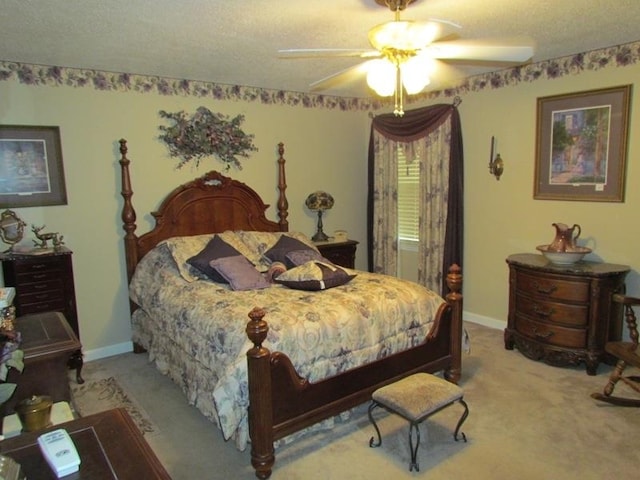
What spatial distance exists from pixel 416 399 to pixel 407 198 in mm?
3212

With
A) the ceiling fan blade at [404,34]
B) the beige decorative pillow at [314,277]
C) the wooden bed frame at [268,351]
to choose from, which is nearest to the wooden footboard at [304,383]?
the wooden bed frame at [268,351]

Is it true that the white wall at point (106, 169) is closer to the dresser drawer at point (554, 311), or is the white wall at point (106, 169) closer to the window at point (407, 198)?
the window at point (407, 198)

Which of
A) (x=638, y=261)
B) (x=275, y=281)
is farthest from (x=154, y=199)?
(x=638, y=261)

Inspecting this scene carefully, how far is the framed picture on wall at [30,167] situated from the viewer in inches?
139

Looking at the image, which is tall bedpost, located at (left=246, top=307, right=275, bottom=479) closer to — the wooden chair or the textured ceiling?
the textured ceiling

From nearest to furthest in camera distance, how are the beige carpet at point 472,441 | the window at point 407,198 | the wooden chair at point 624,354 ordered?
the beige carpet at point 472,441, the wooden chair at point 624,354, the window at point 407,198

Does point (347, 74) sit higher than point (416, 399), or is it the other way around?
point (347, 74)

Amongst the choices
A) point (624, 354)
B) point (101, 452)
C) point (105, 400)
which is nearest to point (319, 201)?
point (105, 400)

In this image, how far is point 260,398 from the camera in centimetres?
234

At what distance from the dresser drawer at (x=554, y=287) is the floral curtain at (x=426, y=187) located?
1046 mm

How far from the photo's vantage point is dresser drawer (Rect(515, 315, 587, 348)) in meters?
3.49

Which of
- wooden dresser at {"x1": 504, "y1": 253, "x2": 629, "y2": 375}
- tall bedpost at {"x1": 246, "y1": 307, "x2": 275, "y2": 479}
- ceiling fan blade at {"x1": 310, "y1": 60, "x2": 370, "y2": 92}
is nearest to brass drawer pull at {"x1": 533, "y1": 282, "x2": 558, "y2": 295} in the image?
wooden dresser at {"x1": 504, "y1": 253, "x2": 629, "y2": 375}

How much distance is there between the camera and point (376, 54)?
2314 millimetres

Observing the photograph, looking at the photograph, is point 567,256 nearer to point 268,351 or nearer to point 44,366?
point 268,351
